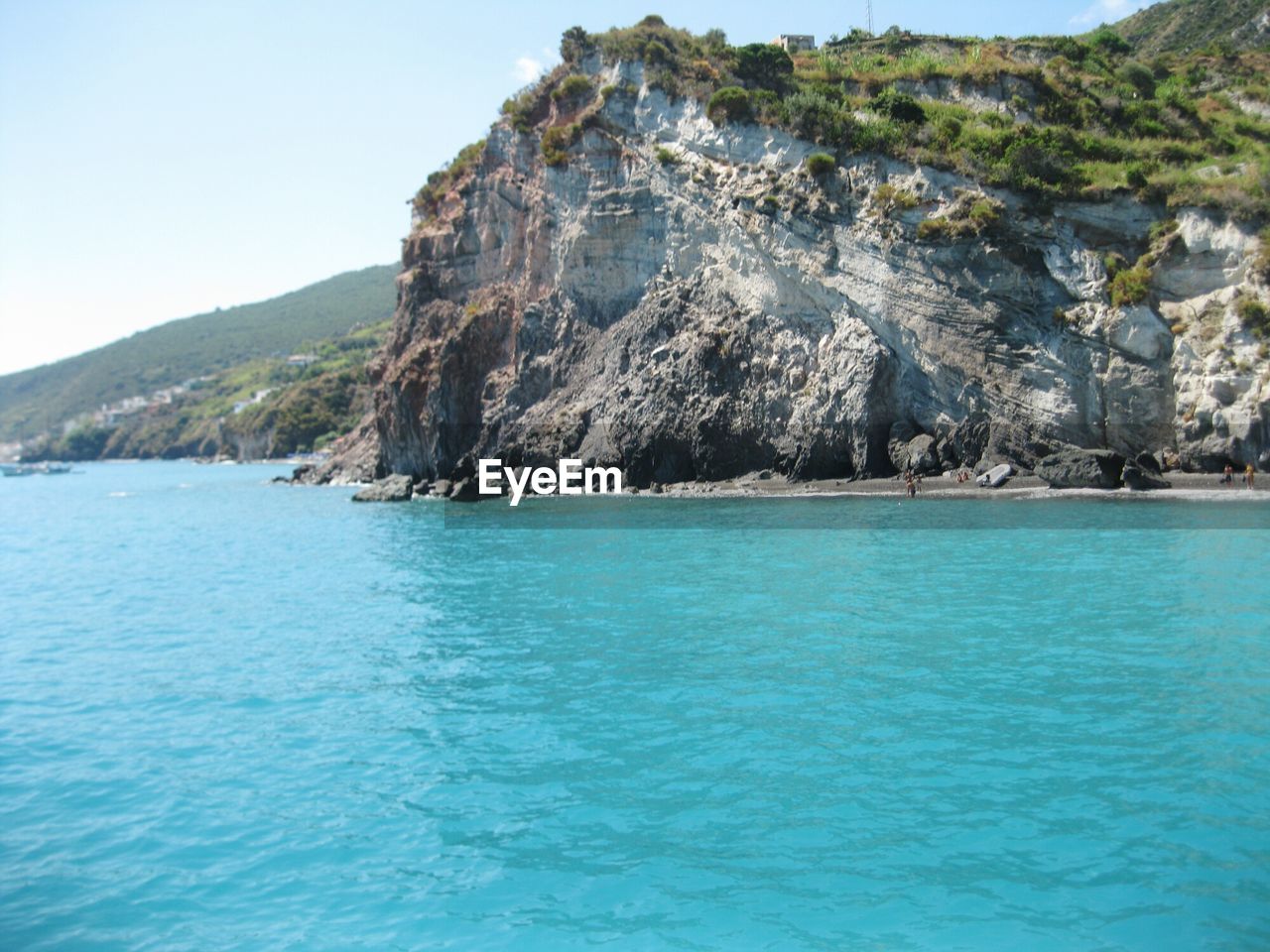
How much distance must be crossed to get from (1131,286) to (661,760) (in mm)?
35120

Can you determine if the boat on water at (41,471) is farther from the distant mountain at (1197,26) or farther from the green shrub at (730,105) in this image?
the distant mountain at (1197,26)

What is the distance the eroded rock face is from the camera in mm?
37875

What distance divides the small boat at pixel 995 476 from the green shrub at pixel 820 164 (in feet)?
52.9

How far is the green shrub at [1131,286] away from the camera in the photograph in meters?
37.2

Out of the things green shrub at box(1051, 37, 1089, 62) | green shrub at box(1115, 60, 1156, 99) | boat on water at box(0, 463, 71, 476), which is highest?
green shrub at box(1051, 37, 1089, 62)

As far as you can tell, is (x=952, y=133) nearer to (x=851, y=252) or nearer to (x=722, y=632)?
(x=851, y=252)

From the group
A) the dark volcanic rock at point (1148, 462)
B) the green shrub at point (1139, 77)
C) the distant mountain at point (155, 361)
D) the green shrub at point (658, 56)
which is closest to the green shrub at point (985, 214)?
the dark volcanic rock at point (1148, 462)

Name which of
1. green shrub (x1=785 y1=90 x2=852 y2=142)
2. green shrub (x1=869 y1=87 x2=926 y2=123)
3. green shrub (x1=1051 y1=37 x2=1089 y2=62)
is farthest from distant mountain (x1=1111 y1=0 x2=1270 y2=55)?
green shrub (x1=785 y1=90 x2=852 y2=142)

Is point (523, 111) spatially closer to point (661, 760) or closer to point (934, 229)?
point (934, 229)

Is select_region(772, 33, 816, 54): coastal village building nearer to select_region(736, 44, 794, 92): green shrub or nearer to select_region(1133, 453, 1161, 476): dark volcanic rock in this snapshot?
select_region(736, 44, 794, 92): green shrub

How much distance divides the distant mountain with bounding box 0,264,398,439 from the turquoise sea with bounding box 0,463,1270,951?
501 ft

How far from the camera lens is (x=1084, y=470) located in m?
34.8

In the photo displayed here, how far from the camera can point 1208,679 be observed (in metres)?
12.8

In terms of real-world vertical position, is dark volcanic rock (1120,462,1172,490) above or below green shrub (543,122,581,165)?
below
